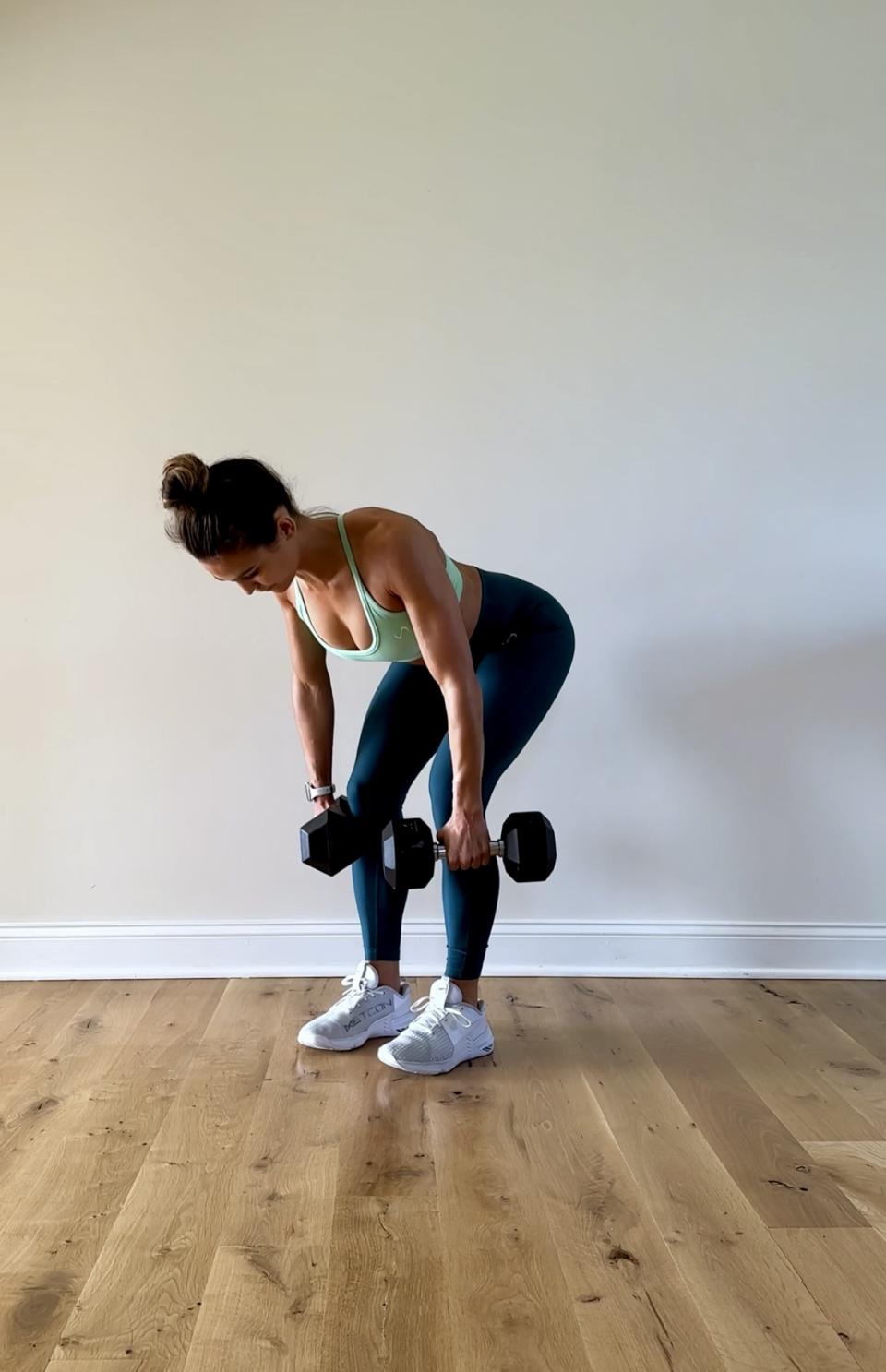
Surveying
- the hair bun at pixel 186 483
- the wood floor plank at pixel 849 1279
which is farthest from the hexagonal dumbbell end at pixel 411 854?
the wood floor plank at pixel 849 1279

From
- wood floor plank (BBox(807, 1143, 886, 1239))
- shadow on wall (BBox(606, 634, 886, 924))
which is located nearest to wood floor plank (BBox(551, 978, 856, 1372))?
wood floor plank (BBox(807, 1143, 886, 1239))

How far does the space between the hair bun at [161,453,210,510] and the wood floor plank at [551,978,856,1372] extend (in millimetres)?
1117

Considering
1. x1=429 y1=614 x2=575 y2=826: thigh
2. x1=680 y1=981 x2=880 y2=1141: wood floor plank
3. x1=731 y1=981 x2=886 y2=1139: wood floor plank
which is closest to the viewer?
x1=680 y1=981 x2=880 y2=1141: wood floor plank

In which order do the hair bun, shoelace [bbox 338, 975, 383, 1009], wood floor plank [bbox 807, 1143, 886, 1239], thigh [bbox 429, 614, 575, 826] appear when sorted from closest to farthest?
wood floor plank [bbox 807, 1143, 886, 1239], the hair bun, thigh [bbox 429, 614, 575, 826], shoelace [bbox 338, 975, 383, 1009]

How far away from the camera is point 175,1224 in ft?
4.22

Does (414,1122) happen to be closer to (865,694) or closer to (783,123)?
(865,694)

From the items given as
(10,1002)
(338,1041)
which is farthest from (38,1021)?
(338,1041)

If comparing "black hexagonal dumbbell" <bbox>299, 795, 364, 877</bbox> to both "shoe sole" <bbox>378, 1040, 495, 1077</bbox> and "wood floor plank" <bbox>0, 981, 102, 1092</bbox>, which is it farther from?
"wood floor plank" <bbox>0, 981, 102, 1092</bbox>

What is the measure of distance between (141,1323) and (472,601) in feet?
3.76

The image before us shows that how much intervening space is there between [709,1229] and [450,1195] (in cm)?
A: 33

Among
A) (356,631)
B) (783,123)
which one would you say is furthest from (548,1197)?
(783,123)

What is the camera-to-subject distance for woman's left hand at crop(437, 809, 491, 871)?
1.62 metres

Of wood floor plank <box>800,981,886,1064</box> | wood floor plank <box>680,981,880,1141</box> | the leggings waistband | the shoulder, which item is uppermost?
the shoulder

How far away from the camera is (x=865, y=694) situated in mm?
2301
